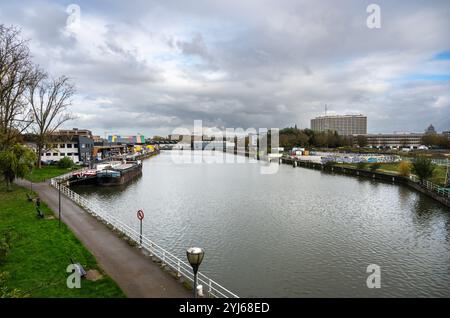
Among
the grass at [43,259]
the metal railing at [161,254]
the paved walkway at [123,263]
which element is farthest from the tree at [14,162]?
the paved walkway at [123,263]

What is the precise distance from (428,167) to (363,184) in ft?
35.6

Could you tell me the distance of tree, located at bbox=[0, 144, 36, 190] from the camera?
35.1m

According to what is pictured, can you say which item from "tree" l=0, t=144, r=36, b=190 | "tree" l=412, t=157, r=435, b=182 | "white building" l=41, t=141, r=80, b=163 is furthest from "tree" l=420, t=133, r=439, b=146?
"tree" l=0, t=144, r=36, b=190

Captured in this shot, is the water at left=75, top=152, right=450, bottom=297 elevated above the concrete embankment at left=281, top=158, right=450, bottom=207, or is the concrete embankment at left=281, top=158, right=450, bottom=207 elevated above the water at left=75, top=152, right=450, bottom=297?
the concrete embankment at left=281, top=158, right=450, bottom=207

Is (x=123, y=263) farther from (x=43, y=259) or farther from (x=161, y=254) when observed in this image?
(x=43, y=259)

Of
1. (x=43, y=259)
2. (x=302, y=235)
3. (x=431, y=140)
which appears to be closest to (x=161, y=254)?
(x=43, y=259)

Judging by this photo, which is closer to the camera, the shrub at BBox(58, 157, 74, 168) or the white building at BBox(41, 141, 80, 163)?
the shrub at BBox(58, 157, 74, 168)

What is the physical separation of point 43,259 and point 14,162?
2471 cm

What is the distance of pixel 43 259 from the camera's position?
1609 cm

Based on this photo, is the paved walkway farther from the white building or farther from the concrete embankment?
the white building

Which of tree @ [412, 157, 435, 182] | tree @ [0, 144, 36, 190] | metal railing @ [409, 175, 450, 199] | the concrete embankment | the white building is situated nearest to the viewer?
tree @ [0, 144, 36, 190]

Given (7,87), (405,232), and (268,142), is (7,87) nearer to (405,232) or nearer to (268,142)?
(405,232)

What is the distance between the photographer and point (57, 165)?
210ft

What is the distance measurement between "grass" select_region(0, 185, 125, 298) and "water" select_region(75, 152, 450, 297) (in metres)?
6.00
